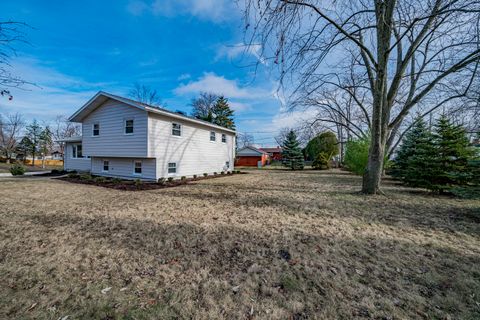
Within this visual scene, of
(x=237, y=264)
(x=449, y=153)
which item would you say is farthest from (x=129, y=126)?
(x=449, y=153)

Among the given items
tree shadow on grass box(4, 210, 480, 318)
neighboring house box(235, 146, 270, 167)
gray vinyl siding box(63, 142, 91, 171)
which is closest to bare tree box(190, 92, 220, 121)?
neighboring house box(235, 146, 270, 167)

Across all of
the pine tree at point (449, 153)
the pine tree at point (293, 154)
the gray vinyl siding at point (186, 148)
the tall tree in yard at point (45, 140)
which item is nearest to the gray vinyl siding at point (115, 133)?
the gray vinyl siding at point (186, 148)

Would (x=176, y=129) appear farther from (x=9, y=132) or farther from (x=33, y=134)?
(x=9, y=132)

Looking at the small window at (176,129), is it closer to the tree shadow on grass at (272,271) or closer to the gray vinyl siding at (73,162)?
the tree shadow on grass at (272,271)

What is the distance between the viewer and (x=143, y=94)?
1127 inches

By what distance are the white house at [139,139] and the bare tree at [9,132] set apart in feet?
103

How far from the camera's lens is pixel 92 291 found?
2139mm

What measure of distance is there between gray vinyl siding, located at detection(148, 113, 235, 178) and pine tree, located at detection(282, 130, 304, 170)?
429 inches

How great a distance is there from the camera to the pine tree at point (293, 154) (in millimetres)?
24625

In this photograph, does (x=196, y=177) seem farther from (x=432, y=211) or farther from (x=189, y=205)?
(x=432, y=211)

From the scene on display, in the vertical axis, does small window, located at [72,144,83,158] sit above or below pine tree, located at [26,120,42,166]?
below

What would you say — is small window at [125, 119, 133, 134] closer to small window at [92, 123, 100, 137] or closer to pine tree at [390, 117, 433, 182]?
small window at [92, 123, 100, 137]

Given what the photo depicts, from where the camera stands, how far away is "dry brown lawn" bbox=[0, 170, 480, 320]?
1.92 metres

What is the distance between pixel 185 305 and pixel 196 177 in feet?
38.5
